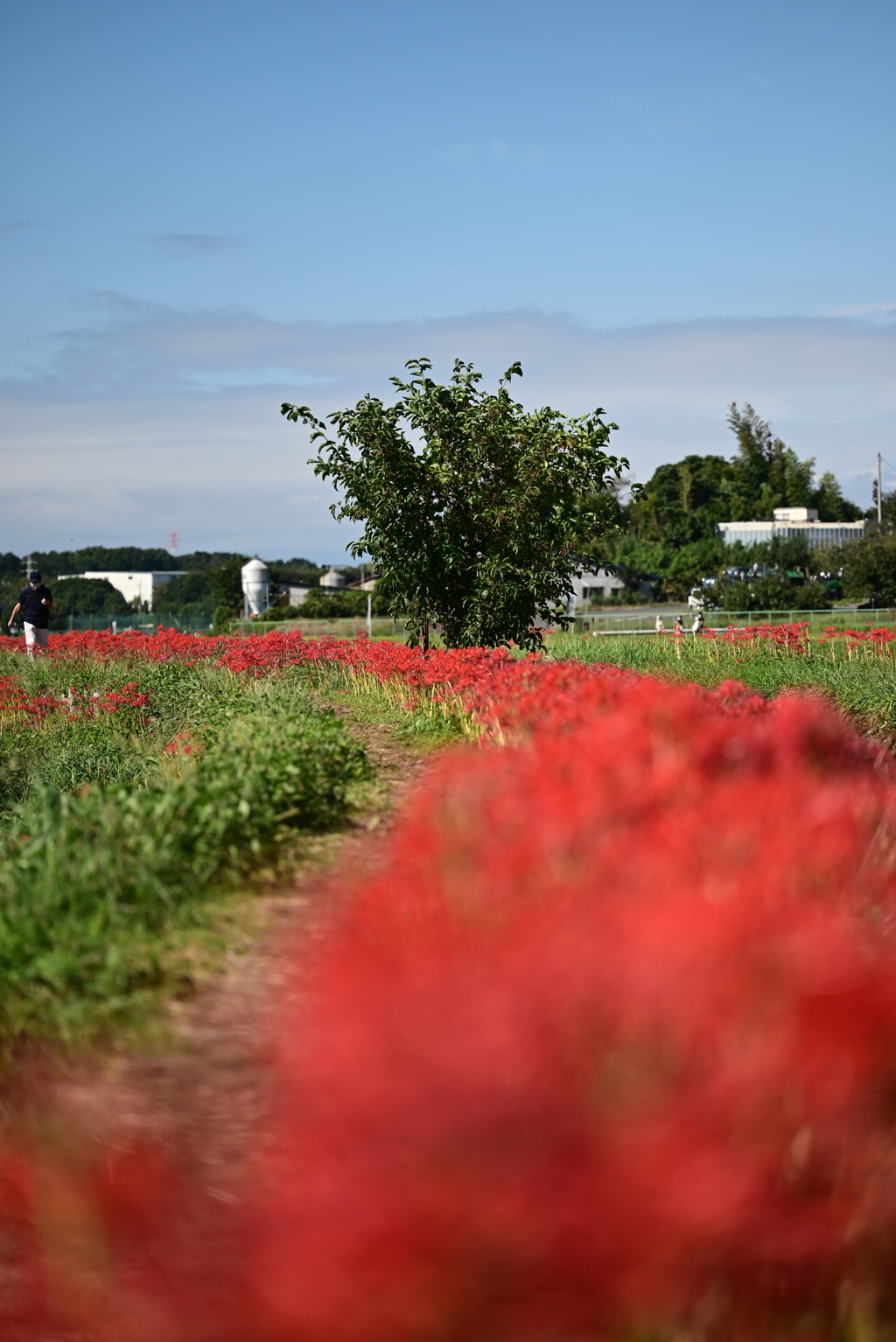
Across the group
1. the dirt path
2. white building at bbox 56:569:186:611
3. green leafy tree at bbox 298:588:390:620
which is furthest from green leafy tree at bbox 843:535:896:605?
white building at bbox 56:569:186:611

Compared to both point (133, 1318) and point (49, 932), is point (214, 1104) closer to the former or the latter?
point (133, 1318)

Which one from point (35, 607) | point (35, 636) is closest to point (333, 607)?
point (35, 636)

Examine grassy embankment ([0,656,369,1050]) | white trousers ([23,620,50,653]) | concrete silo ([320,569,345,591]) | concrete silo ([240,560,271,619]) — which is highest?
A: concrete silo ([320,569,345,591])

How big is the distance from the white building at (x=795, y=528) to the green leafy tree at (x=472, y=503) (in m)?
73.9

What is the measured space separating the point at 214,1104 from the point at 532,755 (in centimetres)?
162

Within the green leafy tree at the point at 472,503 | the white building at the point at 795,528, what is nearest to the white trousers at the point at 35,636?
the green leafy tree at the point at 472,503

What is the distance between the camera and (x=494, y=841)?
3.39 m

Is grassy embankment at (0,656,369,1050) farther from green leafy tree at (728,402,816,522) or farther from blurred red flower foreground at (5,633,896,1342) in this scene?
green leafy tree at (728,402,816,522)

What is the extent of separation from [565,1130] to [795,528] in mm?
93625

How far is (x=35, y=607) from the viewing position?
18.0 metres

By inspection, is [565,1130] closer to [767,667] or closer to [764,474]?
[767,667]

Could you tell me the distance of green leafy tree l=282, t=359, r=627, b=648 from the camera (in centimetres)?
1285

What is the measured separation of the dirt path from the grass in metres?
7.50

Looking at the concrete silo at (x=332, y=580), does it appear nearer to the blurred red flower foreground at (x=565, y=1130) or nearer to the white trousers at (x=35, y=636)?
the white trousers at (x=35, y=636)
